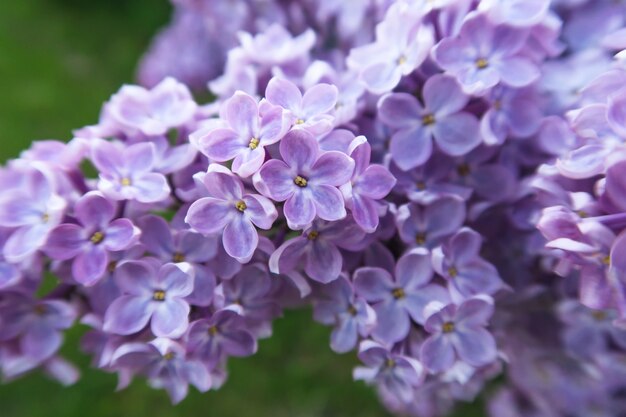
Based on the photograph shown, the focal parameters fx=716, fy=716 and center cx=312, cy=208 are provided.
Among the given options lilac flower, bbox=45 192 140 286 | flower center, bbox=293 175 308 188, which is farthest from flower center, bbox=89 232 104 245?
flower center, bbox=293 175 308 188

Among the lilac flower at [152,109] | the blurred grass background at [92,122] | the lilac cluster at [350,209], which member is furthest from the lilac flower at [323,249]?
the blurred grass background at [92,122]

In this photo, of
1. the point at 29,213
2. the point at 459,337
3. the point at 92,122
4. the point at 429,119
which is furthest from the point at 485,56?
the point at 92,122

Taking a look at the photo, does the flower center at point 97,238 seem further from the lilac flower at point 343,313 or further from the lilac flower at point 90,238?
the lilac flower at point 343,313

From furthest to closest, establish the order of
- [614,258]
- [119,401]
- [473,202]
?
1. [119,401]
2. [473,202]
3. [614,258]

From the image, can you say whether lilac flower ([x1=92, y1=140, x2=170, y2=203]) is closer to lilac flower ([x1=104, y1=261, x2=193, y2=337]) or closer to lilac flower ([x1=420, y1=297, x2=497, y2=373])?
lilac flower ([x1=104, y1=261, x2=193, y2=337])

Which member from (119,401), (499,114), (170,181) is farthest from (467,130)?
(119,401)

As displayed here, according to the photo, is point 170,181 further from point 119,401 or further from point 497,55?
point 119,401
